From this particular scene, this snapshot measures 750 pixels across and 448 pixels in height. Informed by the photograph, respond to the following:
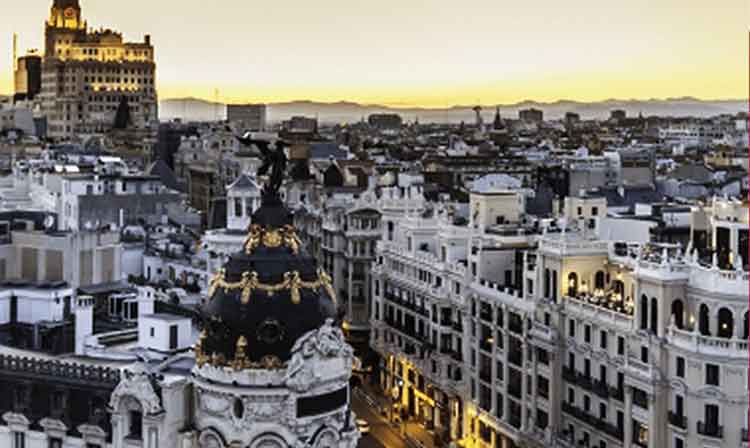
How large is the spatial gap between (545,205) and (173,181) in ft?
274

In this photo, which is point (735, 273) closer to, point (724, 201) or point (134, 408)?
point (724, 201)

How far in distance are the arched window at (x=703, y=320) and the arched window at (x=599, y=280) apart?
572 inches

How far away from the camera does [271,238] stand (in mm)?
47219

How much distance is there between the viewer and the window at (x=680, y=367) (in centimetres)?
7250

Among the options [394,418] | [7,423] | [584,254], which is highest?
[584,254]

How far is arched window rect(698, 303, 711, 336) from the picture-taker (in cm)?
7194

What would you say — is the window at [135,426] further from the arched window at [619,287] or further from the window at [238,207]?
the window at [238,207]

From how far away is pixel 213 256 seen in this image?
102 meters

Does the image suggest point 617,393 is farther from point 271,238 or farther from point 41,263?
point 271,238

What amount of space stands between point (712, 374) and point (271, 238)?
3350cm

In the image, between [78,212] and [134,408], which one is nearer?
[134,408]

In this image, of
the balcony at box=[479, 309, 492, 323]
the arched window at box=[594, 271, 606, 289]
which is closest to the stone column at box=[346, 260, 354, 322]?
the balcony at box=[479, 309, 492, 323]

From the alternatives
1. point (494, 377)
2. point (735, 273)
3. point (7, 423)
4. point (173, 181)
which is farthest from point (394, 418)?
point (173, 181)

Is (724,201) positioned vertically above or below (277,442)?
above
